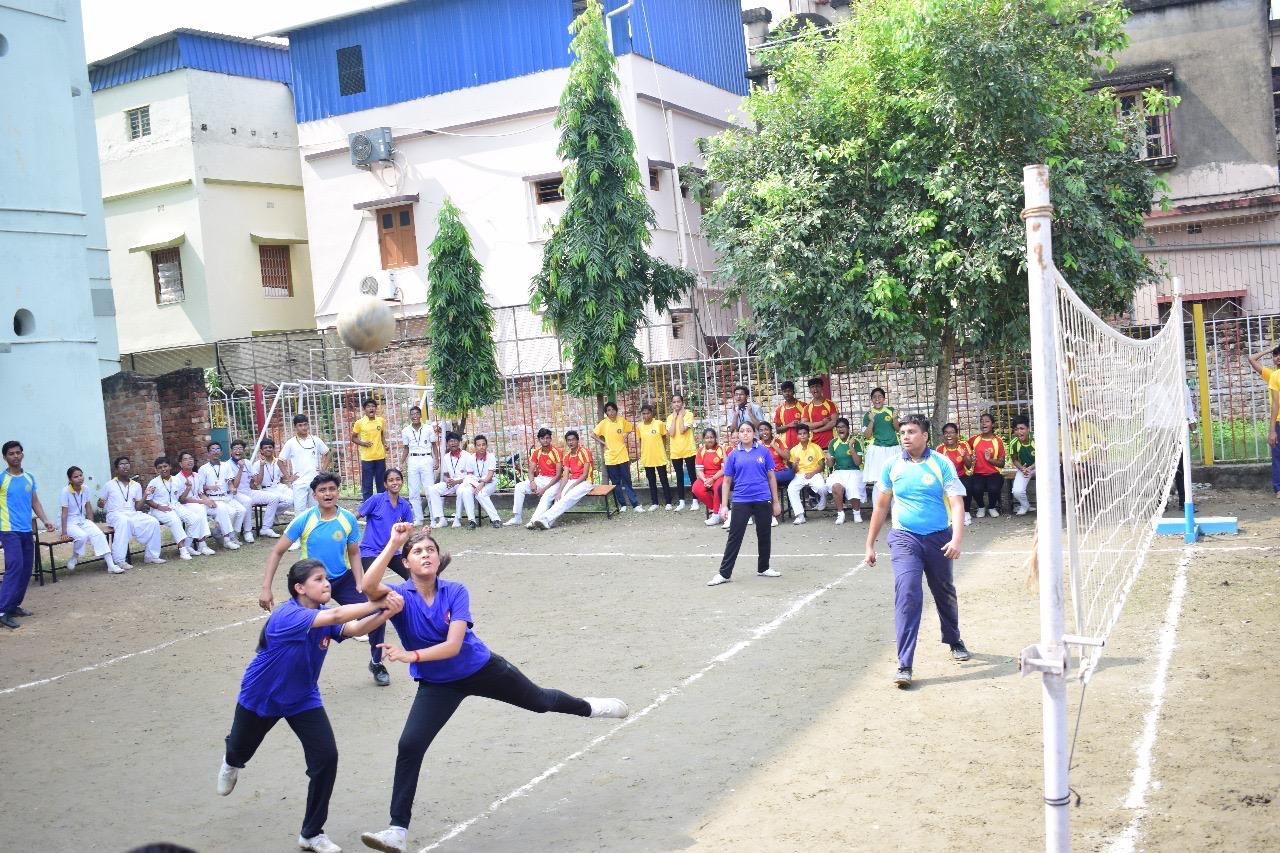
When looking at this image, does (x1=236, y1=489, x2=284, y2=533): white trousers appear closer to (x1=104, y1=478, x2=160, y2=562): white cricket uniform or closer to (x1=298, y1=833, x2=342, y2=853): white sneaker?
(x1=104, y1=478, x2=160, y2=562): white cricket uniform

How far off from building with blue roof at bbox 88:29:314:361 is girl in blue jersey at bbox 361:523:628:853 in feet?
78.6

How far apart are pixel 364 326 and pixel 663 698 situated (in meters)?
3.90

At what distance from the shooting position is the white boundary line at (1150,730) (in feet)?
17.4

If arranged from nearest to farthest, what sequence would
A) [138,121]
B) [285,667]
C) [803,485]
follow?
[285,667]
[803,485]
[138,121]

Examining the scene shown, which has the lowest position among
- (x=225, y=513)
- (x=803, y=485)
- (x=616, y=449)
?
(x=803, y=485)

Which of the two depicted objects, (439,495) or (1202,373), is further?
(439,495)

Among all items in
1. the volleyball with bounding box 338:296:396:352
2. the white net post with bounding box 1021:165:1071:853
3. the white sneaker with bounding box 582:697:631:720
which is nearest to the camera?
the white net post with bounding box 1021:165:1071:853

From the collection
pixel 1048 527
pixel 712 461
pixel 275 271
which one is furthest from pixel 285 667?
pixel 275 271

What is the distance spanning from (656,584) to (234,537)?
7.89 meters

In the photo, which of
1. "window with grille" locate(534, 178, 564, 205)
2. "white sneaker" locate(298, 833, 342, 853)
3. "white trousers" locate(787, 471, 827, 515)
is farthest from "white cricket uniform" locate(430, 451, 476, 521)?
"white sneaker" locate(298, 833, 342, 853)

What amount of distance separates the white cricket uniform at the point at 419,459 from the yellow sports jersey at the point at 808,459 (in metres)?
5.67

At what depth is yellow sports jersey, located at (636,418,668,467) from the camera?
17.6 metres

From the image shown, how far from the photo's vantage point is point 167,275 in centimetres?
2888

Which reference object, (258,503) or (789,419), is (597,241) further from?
(258,503)
